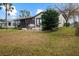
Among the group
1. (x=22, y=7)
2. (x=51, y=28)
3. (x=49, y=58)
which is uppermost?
(x=22, y=7)

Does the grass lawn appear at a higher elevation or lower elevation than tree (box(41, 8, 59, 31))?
lower

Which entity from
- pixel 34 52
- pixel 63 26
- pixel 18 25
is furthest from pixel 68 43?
pixel 18 25

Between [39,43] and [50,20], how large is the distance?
0.77ft

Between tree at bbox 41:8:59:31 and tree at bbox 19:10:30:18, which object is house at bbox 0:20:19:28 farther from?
tree at bbox 41:8:59:31

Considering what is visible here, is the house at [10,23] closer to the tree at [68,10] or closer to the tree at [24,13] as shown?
the tree at [24,13]

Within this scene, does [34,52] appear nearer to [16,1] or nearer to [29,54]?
[29,54]

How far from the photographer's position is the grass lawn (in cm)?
247

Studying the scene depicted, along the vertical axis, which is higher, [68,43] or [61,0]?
[61,0]

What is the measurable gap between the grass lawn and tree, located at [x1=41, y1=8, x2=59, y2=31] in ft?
0.17

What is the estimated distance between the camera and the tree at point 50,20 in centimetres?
250

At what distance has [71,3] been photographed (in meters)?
2.48

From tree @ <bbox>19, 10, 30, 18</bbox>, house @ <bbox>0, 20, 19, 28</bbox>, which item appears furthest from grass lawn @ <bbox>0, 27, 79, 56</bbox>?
tree @ <bbox>19, 10, 30, 18</bbox>

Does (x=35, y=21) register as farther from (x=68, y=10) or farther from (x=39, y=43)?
(x=68, y=10)

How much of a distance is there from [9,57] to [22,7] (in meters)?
0.47
